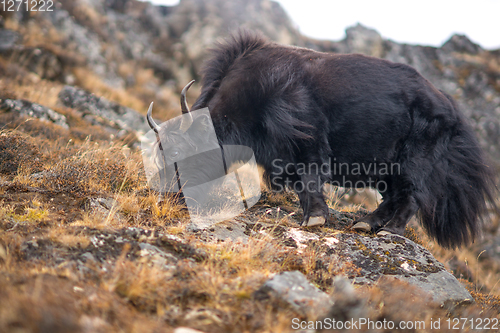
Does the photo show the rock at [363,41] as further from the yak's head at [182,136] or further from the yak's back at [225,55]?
the yak's head at [182,136]

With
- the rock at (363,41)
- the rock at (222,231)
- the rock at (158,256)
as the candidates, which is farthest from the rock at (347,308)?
the rock at (363,41)

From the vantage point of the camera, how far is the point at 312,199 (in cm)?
411

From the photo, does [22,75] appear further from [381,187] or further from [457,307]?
[457,307]

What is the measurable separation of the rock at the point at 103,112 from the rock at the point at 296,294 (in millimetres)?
7393

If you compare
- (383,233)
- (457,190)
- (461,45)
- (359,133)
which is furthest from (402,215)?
(461,45)

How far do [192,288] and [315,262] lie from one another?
1330 millimetres

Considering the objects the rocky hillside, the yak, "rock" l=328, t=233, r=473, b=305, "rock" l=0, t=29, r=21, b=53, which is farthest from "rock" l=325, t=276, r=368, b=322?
"rock" l=0, t=29, r=21, b=53

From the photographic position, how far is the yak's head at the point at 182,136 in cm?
412

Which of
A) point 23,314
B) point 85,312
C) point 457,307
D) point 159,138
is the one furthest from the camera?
point 159,138

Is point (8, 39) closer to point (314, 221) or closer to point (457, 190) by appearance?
point (314, 221)

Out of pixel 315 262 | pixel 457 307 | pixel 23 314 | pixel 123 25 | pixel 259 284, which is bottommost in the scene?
pixel 457 307

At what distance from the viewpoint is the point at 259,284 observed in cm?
232

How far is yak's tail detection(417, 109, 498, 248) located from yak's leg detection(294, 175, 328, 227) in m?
1.37

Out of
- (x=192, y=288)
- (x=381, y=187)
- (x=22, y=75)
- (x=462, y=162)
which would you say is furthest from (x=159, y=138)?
(x=22, y=75)
